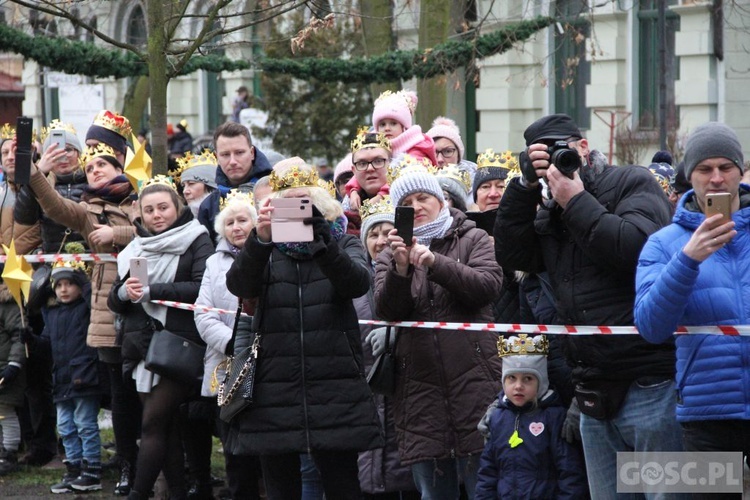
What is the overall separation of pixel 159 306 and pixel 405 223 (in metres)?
2.27

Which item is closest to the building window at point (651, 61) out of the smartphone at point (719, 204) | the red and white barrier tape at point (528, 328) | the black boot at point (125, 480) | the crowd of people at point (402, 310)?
the crowd of people at point (402, 310)

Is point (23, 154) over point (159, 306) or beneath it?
over

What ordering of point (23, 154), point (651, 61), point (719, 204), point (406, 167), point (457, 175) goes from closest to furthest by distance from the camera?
point (719, 204), point (406, 167), point (457, 175), point (23, 154), point (651, 61)

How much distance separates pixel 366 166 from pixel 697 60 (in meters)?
11.5

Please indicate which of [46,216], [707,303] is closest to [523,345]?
[707,303]

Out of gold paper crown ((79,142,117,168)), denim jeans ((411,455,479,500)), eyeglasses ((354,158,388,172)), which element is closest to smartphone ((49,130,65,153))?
gold paper crown ((79,142,117,168))

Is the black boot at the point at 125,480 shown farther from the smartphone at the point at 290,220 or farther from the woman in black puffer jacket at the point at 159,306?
the smartphone at the point at 290,220

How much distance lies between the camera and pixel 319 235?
20.4 feet

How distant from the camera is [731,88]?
1781cm

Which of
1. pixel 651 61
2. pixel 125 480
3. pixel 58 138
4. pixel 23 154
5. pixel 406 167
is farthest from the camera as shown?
pixel 651 61

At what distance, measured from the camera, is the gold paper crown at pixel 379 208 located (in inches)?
277

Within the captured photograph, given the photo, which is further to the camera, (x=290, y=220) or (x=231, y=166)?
(x=231, y=166)

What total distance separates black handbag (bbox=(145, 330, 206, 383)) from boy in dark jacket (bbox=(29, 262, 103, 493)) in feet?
4.51

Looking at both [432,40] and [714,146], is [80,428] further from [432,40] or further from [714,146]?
[432,40]
